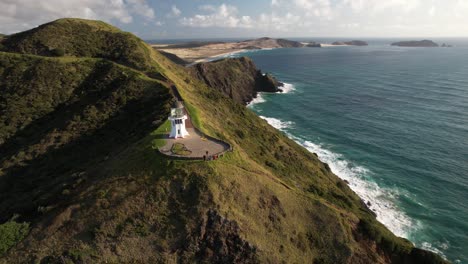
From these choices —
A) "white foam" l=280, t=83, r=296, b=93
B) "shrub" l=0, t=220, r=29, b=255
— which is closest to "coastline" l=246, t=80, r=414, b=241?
"shrub" l=0, t=220, r=29, b=255

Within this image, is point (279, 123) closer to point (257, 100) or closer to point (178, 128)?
point (257, 100)

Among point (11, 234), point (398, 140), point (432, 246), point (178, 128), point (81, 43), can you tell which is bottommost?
point (432, 246)

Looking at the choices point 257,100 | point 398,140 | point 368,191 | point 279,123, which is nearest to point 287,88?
point 257,100

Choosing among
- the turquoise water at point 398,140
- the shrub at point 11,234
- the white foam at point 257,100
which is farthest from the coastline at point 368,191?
the shrub at point 11,234

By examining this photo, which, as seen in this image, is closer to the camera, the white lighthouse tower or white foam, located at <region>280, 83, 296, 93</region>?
the white lighthouse tower

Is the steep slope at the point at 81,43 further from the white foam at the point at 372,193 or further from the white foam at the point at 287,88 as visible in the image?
the white foam at the point at 287,88

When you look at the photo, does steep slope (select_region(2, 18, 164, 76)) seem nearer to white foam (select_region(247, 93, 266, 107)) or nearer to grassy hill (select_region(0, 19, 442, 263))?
grassy hill (select_region(0, 19, 442, 263))
